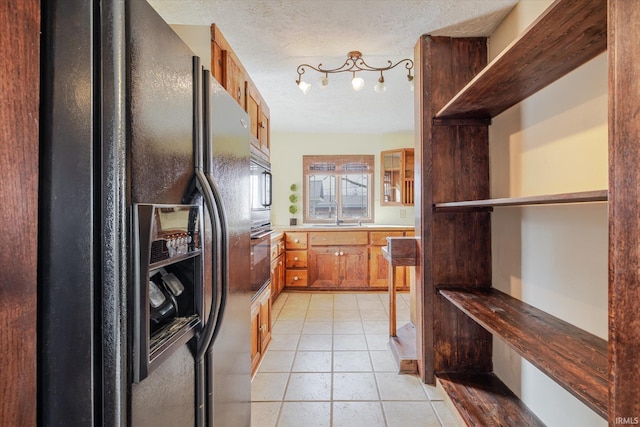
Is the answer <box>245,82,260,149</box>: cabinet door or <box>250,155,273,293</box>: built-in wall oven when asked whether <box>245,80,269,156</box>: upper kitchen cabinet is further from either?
<box>250,155,273,293</box>: built-in wall oven

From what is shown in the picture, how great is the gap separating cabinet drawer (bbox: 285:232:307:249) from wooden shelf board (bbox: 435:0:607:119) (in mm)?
2693

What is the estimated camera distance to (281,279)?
12.7 ft

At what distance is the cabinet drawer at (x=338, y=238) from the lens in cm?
399

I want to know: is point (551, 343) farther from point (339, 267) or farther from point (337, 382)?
point (339, 267)

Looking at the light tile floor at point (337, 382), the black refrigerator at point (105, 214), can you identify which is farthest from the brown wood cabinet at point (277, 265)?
the black refrigerator at point (105, 214)

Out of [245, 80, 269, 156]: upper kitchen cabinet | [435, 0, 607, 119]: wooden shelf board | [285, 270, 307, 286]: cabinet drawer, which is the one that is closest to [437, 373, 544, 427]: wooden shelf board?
[435, 0, 607, 119]: wooden shelf board

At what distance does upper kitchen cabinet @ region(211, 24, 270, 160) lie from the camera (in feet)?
5.03

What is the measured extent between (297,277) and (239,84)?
2747 millimetres

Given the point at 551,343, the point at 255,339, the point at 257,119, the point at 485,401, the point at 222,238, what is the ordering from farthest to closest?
1. the point at 257,119
2. the point at 255,339
3. the point at 485,401
4. the point at 551,343
5. the point at 222,238

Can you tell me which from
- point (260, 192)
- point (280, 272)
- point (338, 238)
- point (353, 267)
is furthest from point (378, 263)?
point (260, 192)

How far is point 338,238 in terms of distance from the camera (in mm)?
3992

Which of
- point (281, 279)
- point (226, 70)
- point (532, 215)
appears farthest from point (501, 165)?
point (281, 279)

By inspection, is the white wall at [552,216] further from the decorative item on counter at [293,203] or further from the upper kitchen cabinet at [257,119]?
the decorative item on counter at [293,203]

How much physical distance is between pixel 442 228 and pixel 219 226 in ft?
4.93
